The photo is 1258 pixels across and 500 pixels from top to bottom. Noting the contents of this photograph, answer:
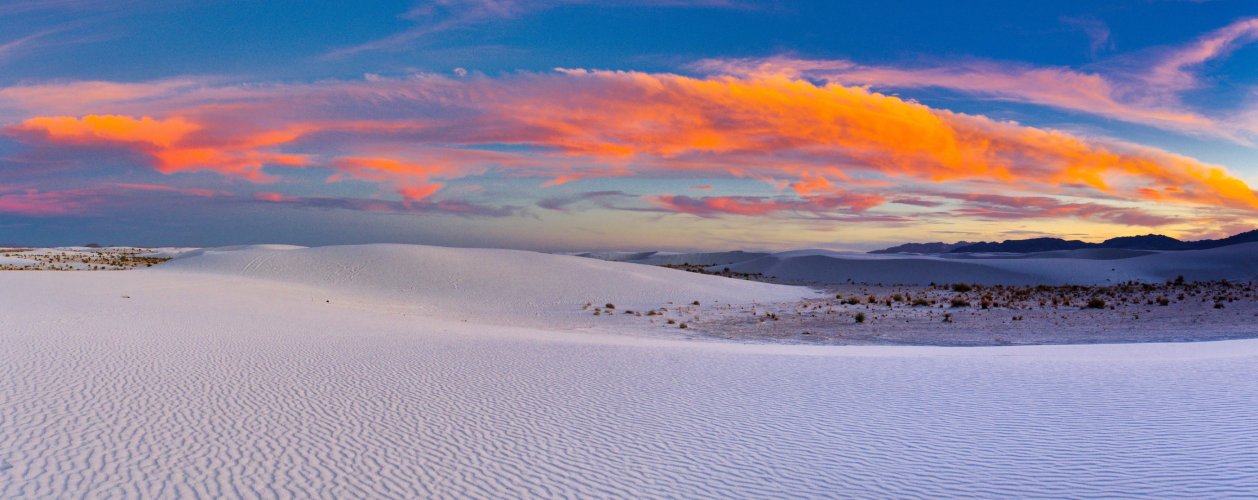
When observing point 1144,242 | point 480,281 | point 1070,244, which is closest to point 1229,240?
point 1144,242

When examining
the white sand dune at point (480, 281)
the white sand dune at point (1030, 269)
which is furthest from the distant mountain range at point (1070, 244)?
the white sand dune at point (480, 281)

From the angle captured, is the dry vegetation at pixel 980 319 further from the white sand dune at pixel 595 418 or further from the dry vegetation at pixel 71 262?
the dry vegetation at pixel 71 262

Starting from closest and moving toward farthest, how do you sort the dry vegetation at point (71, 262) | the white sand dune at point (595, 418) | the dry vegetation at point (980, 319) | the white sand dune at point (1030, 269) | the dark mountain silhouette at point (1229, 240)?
the white sand dune at point (595, 418) < the dry vegetation at point (980, 319) < the dry vegetation at point (71, 262) < the white sand dune at point (1030, 269) < the dark mountain silhouette at point (1229, 240)

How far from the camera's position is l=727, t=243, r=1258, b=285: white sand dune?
5416 centimetres

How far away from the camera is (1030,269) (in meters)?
56.4

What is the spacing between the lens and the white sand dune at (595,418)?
5828 millimetres

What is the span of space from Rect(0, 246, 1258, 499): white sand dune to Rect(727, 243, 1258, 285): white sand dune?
4229 centimetres

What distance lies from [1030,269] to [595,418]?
57007 millimetres

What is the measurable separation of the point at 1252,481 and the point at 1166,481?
0.56 meters

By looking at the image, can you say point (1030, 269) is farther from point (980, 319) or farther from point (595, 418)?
point (595, 418)

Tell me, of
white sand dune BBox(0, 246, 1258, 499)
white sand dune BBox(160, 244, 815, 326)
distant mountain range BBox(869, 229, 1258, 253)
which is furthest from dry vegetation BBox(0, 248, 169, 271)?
distant mountain range BBox(869, 229, 1258, 253)

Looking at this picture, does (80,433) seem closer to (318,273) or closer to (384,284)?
(384,284)

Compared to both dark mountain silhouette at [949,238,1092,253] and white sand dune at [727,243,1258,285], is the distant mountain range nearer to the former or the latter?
dark mountain silhouette at [949,238,1092,253]

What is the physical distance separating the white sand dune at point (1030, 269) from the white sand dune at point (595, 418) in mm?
42288
